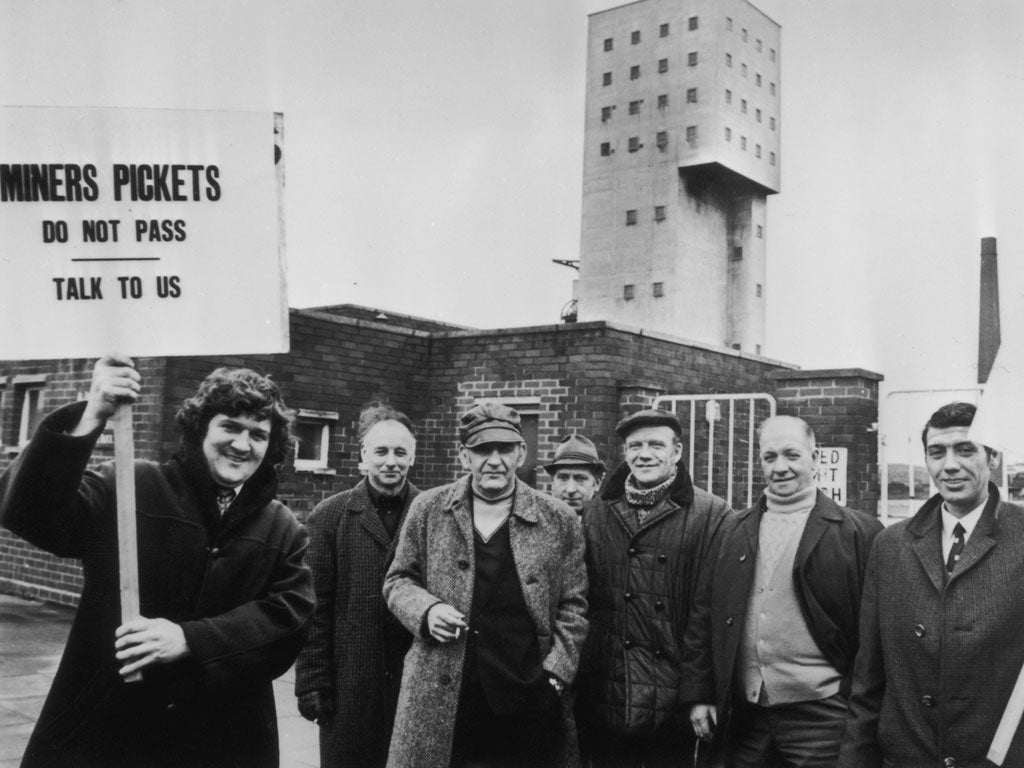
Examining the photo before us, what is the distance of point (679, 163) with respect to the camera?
3838 centimetres

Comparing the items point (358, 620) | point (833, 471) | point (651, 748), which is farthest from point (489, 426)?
point (833, 471)

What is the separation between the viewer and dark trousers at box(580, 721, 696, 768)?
3.60 m

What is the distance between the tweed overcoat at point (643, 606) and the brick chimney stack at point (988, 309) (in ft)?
80.0

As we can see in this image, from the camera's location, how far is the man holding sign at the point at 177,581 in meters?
2.37

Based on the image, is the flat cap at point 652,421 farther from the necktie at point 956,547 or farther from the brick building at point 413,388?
the brick building at point 413,388

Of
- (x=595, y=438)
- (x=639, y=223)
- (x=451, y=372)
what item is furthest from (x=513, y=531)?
(x=639, y=223)

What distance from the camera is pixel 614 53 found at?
40219 millimetres

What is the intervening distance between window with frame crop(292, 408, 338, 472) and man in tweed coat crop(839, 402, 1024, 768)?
7.08 m

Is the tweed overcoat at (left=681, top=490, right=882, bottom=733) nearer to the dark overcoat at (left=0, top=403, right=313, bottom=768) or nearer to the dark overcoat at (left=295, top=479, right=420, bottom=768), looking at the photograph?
the dark overcoat at (left=295, top=479, right=420, bottom=768)

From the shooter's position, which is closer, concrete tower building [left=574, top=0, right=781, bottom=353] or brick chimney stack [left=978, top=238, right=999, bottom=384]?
brick chimney stack [left=978, top=238, right=999, bottom=384]

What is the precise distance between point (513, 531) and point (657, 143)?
123 feet

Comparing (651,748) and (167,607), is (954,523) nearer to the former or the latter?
(651,748)

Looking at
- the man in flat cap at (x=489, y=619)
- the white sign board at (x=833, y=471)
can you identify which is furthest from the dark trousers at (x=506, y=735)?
the white sign board at (x=833, y=471)

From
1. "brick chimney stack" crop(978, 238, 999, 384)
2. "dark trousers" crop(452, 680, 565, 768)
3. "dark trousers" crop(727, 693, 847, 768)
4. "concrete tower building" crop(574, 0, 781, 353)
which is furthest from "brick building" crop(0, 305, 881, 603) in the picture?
"concrete tower building" crop(574, 0, 781, 353)
